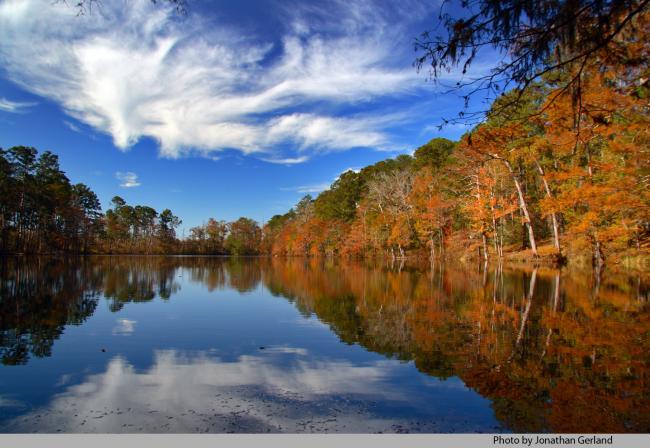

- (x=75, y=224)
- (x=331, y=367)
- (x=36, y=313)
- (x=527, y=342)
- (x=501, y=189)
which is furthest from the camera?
(x=75, y=224)

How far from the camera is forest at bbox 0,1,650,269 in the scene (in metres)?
4.62

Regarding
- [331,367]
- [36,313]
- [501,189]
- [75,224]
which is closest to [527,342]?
[331,367]

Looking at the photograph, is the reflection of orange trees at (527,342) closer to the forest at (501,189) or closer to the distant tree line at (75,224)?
the forest at (501,189)

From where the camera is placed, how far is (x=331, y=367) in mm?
5836

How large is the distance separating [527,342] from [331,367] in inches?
134

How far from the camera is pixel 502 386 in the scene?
479 centimetres

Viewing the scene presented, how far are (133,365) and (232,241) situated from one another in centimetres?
8634

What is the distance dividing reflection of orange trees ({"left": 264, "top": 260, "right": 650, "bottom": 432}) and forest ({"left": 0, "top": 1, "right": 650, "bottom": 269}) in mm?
2924

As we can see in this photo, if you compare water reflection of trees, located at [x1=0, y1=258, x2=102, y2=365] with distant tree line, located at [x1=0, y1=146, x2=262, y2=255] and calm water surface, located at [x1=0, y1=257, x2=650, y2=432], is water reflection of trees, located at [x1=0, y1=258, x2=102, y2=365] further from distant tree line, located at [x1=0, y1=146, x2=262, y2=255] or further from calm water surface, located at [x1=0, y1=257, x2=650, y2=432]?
distant tree line, located at [x1=0, y1=146, x2=262, y2=255]

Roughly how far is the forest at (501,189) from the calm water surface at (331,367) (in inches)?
117

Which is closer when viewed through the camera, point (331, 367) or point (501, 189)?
point (331, 367)

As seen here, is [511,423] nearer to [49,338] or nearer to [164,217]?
[49,338]

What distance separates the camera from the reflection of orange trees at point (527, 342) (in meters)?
4.12

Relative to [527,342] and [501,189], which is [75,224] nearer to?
[501,189]
